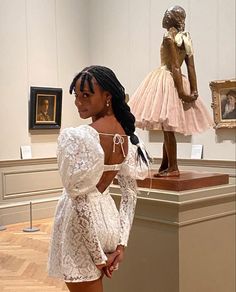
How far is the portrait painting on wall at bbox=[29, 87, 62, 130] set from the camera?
7.89m

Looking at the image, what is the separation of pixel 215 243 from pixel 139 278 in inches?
25.1

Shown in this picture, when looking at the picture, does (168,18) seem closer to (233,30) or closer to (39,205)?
(233,30)

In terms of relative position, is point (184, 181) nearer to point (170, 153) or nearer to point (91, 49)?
point (170, 153)

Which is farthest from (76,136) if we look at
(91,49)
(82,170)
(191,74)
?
(91,49)

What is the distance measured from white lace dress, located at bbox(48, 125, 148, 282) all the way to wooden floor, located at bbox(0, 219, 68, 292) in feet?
7.46

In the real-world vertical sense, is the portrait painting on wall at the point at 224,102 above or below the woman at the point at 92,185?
above

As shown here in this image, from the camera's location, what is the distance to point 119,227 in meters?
2.45

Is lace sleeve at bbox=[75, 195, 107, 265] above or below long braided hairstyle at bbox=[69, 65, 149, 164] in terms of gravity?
below

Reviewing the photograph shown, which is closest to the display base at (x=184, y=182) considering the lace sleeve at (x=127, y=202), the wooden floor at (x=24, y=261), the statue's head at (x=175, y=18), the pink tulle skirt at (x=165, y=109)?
the pink tulle skirt at (x=165, y=109)

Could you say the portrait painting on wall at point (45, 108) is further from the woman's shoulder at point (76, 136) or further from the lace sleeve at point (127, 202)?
the woman's shoulder at point (76, 136)

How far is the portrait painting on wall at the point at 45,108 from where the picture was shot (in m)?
7.89

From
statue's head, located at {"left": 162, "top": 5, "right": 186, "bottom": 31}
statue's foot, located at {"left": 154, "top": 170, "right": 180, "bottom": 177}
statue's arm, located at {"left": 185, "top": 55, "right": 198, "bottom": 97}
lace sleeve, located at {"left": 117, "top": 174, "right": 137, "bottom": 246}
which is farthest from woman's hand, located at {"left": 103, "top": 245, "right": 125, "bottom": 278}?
statue's head, located at {"left": 162, "top": 5, "right": 186, "bottom": 31}

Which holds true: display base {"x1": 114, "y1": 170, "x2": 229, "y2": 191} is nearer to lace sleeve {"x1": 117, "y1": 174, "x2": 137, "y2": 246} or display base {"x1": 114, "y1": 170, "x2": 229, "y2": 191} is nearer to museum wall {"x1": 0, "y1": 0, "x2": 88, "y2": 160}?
lace sleeve {"x1": 117, "y1": 174, "x2": 137, "y2": 246}

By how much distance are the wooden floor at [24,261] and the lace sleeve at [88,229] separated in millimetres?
2430
